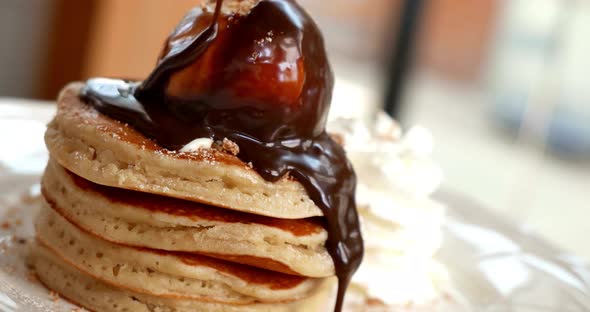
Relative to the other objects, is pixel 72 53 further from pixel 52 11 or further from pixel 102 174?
pixel 102 174

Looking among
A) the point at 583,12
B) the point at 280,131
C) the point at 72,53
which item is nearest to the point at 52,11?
the point at 72,53

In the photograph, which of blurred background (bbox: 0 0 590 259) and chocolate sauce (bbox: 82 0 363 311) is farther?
blurred background (bbox: 0 0 590 259)

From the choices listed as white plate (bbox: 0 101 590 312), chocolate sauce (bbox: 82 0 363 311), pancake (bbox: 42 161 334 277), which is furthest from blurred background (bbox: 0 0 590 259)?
pancake (bbox: 42 161 334 277)

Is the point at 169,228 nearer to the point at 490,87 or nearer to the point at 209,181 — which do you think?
the point at 209,181

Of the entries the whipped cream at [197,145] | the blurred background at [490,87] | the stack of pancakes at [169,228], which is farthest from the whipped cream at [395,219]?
the blurred background at [490,87]

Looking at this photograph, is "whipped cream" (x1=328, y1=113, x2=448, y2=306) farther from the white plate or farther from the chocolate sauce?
→ the chocolate sauce

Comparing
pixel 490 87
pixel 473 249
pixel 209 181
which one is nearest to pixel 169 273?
pixel 209 181

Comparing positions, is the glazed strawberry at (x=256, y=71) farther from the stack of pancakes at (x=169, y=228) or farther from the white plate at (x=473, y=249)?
the white plate at (x=473, y=249)
